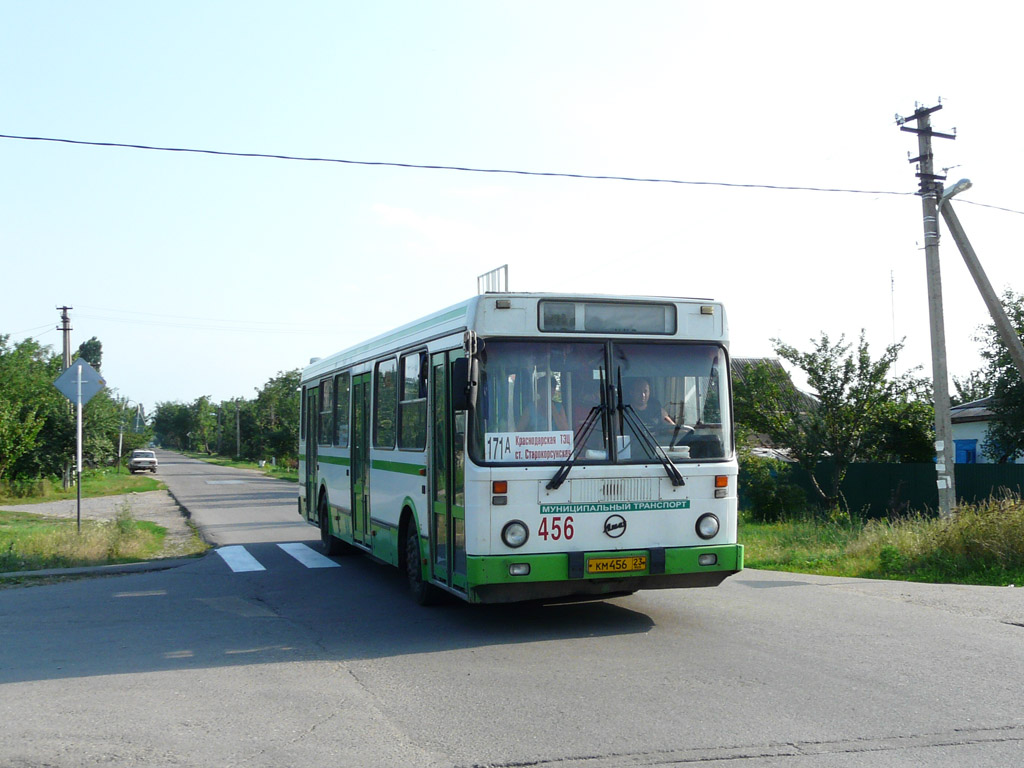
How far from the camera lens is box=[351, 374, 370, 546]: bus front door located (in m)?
12.5

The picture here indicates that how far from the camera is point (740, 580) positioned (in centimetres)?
1237

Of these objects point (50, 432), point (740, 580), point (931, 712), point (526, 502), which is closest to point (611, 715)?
point (931, 712)

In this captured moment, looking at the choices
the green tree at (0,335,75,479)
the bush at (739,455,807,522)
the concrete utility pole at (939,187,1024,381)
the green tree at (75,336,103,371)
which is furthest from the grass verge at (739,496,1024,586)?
the green tree at (75,336,103,371)

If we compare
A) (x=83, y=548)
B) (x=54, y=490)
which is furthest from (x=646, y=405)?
(x=54, y=490)

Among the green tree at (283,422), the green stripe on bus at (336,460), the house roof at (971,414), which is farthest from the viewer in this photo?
the green tree at (283,422)

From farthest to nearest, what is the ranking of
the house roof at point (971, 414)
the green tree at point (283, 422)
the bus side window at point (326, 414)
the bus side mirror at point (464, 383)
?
the green tree at point (283, 422)
the house roof at point (971, 414)
the bus side window at point (326, 414)
the bus side mirror at point (464, 383)

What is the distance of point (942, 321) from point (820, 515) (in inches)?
321

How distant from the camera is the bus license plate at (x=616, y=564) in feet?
27.9

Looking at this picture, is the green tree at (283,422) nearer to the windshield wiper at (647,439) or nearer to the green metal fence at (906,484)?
the green metal fence at (906,484)

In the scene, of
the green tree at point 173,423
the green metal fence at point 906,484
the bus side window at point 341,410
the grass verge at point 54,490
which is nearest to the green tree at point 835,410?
the green metal fence at point 906,484

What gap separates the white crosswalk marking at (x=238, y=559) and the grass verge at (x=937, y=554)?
7.10m

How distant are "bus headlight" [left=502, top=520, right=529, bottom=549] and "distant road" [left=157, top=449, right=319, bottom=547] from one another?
10.7 meters

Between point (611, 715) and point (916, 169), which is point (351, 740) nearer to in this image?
point (611, 715)

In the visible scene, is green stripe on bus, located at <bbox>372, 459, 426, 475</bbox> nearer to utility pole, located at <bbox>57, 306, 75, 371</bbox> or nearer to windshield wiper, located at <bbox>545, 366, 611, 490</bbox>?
Result: windshield wiper, located at <bbox>545, 366, 611, 490</bbox>
